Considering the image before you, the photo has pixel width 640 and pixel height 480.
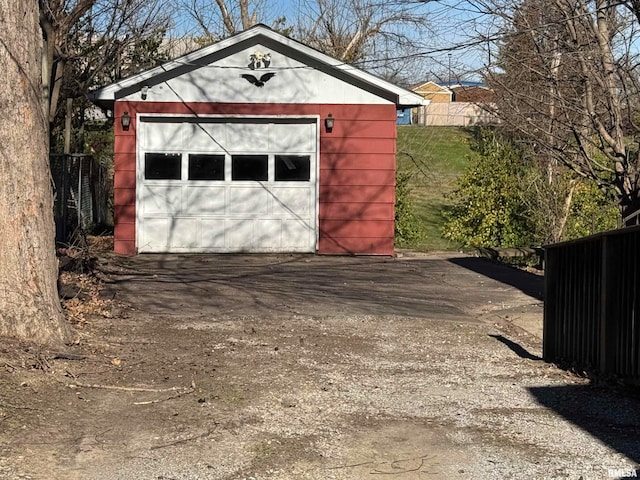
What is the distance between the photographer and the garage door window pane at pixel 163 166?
597 inches

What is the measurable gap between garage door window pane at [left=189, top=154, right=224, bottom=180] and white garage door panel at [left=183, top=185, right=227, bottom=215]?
0.20m

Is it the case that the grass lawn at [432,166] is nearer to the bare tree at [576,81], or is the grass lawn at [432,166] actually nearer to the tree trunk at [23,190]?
the bare tree at [576,81]

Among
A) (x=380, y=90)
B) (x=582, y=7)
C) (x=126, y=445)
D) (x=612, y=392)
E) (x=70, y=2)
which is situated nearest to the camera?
(x=126, y=445)

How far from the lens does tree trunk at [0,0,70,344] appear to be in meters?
6.29

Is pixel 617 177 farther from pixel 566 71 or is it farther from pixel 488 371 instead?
pixel 488 371

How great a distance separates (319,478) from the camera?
428cm

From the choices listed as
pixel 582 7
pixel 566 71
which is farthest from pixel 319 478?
pixel 566 71

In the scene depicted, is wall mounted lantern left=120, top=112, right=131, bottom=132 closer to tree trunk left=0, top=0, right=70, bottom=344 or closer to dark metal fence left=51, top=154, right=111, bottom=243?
dark metal fence left=51, top=154, right=111, bottom=243

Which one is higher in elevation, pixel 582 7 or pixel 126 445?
pixel 582 7

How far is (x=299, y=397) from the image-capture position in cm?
583

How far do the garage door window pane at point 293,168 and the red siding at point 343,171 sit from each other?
31 centimetres

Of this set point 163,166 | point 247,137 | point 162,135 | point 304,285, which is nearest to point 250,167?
point 247,137

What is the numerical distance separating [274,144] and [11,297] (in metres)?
9.37

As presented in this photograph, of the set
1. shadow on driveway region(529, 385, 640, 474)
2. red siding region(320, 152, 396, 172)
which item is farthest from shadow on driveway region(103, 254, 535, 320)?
shadow on driveway region(529, 385, 640, 474)
